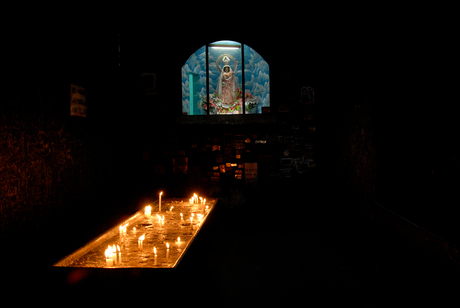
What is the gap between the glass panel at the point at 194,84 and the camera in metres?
7.18

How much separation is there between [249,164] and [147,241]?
3958 mm

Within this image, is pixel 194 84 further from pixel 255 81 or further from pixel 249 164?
pixel 249 164

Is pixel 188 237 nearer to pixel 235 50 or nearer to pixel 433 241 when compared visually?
pixel 433 241

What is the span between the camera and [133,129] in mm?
6898

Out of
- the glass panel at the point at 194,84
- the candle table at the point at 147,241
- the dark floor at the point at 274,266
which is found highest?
the glass panel at the point at 194,84

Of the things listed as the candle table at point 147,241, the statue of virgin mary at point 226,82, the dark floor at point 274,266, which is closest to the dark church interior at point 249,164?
the dark floor at point 274,266

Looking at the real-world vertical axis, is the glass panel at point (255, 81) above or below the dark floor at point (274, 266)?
above

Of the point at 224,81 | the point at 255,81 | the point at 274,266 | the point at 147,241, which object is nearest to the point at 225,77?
the point at 224,81

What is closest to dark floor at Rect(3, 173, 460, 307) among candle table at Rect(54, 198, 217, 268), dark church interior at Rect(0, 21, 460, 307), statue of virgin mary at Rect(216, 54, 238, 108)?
dark church interior at Rect(0, 21, 460, 307)

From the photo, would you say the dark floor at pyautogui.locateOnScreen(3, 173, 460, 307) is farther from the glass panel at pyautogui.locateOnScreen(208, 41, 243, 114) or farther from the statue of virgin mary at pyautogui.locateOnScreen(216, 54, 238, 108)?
the statue of virgin mary at pyautogui.locateOnScreen(216, 54, 238, 108)

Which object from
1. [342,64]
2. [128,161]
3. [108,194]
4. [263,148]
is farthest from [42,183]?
[342,64]

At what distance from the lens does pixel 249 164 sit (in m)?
6.86

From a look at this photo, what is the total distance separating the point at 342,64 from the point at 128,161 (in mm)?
5277

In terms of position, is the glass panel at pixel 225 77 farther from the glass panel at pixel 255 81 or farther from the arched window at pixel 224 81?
the glass panel at pixel 255 81
